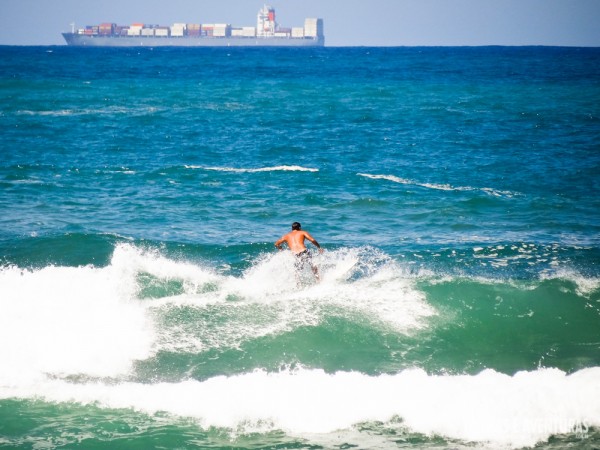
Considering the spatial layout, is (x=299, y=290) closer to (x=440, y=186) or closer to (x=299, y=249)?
(x=299, y=249)

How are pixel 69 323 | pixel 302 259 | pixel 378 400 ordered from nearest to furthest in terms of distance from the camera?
1. pixel 378 400
2. pixel 69 323
3. pixel 302 259

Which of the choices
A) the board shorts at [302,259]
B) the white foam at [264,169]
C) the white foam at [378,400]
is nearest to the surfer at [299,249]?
the board shorts at [302,259]

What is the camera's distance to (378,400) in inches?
379

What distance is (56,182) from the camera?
2197 centimetres

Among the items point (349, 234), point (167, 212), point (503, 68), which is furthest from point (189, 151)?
point (503, 68)

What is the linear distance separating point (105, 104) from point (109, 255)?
26.8 meters

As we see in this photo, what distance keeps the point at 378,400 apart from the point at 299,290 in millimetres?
4179

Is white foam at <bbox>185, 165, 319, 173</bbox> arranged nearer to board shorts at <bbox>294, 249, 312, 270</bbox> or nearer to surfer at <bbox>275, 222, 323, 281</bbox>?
surfer at <bbox>275, 222, 323, 281</bbox>

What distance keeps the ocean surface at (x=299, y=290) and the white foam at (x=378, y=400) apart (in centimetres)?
3

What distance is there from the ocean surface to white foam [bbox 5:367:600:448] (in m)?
0.03

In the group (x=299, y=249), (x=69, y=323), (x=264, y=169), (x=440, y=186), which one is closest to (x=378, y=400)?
(x=299, y=249)

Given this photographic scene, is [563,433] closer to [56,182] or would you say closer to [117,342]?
[117,342]

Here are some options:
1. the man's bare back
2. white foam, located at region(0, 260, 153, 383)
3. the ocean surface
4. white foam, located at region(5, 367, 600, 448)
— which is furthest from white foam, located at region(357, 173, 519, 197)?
white foam, located at region(5, 367, 600, 448)

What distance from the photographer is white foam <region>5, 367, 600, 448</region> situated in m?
9.08
